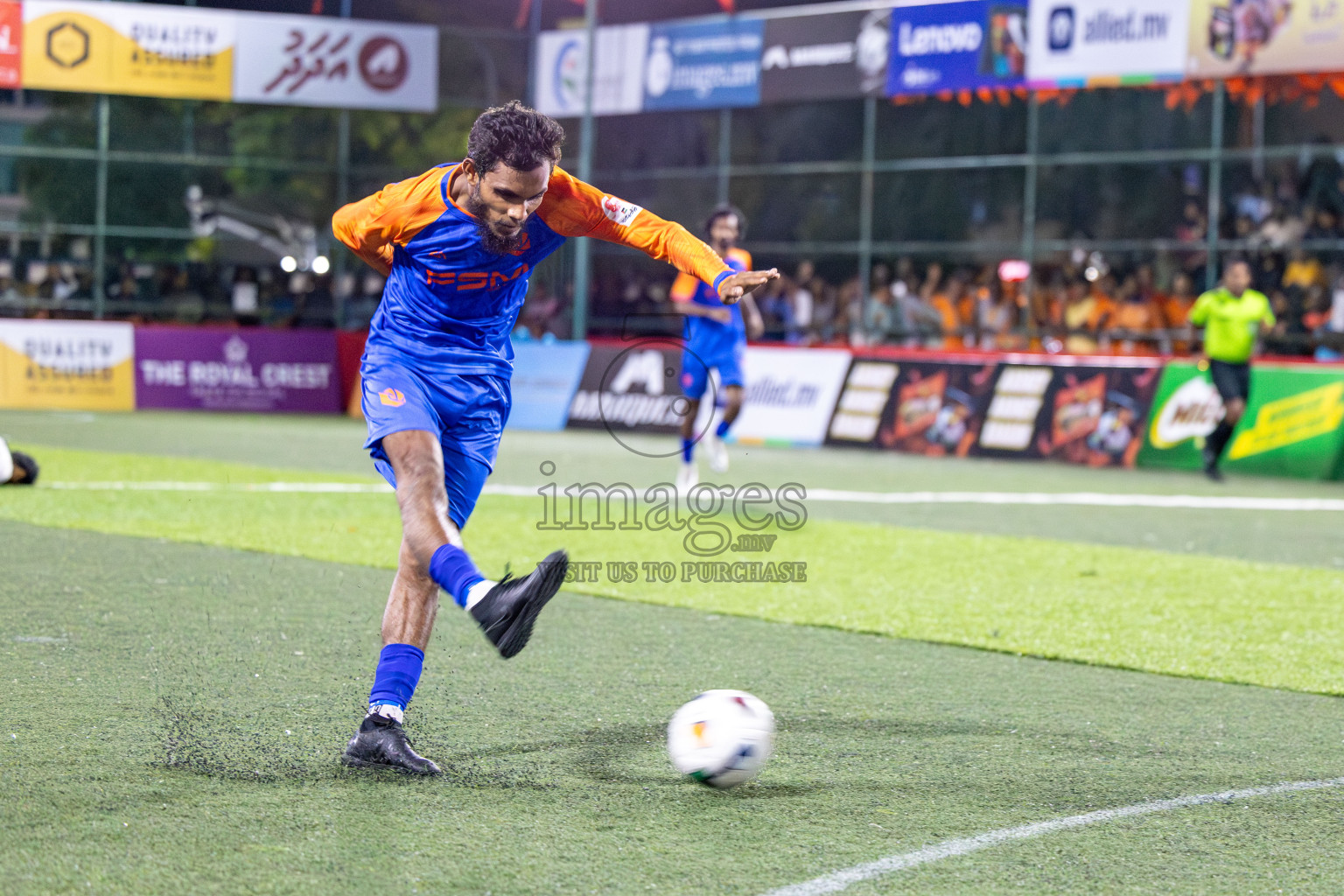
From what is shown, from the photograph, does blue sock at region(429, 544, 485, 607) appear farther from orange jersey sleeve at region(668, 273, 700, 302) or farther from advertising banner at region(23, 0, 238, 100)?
advertising banner at region(23, 0, 238, 100)

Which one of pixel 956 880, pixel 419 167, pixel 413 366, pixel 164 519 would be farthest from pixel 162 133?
pixel 956 880

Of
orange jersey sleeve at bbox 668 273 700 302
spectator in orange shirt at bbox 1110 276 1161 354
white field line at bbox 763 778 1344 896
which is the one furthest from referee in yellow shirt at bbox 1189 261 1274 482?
white field line at bbox 763 778 1344 896

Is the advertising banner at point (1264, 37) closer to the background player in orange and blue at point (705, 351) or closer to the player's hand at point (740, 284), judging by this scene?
the background player in orange and blue at point (705, 351)

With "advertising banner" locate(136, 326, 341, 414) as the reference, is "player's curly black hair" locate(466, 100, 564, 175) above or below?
above

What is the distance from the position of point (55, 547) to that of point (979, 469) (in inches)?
424

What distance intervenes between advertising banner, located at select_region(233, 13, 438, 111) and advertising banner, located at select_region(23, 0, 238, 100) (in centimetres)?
42

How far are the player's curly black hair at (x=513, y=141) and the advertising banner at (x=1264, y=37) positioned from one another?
17.6 m

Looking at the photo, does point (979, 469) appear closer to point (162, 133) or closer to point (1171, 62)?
point (1171, 62)

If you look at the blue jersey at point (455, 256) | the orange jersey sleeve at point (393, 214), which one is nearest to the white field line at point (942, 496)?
the blue jersey at point (455, 256)

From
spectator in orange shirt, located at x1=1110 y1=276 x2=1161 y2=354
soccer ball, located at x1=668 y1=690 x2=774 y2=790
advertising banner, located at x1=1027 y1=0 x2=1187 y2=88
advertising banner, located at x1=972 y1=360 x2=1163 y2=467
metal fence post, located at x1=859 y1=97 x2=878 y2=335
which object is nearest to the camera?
soccer ball, located at x1=668 y1=690 x2=774 y2=790

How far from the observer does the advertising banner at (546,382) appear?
2230 centimetres

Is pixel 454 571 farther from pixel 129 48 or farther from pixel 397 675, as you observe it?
pixel 129 48

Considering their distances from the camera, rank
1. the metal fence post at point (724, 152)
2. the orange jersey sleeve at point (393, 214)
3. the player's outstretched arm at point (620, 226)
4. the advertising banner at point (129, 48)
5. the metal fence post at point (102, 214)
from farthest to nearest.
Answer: the metal fence post at point (102, 214), the metal fence post at point (724, 152), the advertising banner at point (129, 48), the player's outstretched arm at point (620, 226), the orange jersey sleeve at point (393, 214)

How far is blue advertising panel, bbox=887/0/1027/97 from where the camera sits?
72.9ft
